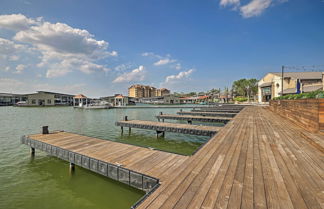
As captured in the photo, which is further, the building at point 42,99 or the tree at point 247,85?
the tree at point 247,85

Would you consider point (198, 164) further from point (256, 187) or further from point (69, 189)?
point (69, 189)

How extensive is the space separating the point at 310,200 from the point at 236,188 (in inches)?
33.3

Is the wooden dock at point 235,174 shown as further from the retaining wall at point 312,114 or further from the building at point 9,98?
the building at point 9,98

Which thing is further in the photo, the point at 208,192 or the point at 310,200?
the point at 208,192

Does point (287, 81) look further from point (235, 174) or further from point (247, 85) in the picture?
point (235, 174)

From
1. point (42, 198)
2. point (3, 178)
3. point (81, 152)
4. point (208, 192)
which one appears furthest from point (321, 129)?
point (3, 178)

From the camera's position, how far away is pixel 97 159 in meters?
3.81

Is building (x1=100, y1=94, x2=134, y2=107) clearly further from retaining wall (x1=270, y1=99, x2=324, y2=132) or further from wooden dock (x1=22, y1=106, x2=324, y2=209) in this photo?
retaining wall (x1=270, y1=99, x2=324, y2=132)

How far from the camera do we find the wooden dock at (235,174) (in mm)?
1730

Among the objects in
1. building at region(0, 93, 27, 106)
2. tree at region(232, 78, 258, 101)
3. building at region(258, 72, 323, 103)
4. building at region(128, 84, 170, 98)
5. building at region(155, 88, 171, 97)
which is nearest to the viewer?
building at region(258, 72, 323, 103)

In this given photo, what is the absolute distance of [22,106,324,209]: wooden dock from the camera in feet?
5.68

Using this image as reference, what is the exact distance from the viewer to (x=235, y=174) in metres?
2.42

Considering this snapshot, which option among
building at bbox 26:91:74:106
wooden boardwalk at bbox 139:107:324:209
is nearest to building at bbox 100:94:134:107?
building at bbox 26:91:74:106

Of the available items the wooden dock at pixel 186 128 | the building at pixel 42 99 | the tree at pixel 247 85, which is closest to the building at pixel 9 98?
the building at pixel 42 99
